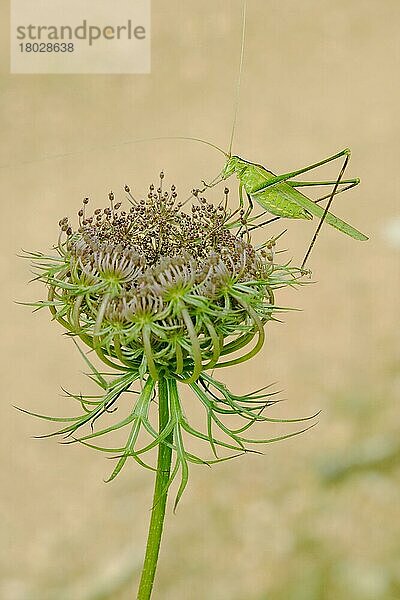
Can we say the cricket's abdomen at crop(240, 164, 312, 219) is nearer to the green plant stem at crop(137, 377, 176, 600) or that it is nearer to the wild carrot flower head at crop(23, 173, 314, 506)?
the wild carrot flower head at crop(23, 173, 314, 506)

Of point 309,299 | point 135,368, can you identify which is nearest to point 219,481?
point 309,299

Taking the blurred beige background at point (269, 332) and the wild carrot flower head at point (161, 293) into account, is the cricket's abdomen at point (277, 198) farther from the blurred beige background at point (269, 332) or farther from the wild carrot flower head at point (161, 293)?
the blurred beige background at point (269, 332)

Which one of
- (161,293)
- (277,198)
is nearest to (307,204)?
(277,198)

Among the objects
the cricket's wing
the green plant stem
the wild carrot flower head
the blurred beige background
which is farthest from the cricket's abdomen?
the blurred beige background

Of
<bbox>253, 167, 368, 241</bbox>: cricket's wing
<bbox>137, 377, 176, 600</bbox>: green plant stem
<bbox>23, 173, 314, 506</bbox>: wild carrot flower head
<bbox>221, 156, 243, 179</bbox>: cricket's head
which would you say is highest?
<bbox>221, 156, 243, 179</bbox>: cricket's head

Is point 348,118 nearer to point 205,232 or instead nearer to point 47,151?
point 47,151

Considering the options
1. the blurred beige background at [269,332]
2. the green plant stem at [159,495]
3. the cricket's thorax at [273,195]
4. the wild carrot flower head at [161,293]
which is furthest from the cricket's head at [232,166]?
the blurred beige background at [269,332]
